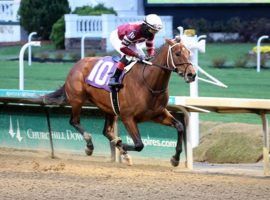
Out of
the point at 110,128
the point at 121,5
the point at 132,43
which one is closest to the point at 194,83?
the point at 110,128

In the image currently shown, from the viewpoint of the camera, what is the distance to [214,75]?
20.5m

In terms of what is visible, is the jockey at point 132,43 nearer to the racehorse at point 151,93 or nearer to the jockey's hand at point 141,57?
the jockey's hand at point 141,57

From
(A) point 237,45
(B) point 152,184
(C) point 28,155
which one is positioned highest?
(B) point 152,184

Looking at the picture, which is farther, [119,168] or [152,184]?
[119,168]

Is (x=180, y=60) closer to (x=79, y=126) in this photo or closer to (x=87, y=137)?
(x=87, y=137)

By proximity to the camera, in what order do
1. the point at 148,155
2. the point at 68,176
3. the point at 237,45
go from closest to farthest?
the point at 68,176
the point at 148,155
the point at 237,45

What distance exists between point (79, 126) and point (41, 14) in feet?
65.2

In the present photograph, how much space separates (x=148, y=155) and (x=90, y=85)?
1165mm

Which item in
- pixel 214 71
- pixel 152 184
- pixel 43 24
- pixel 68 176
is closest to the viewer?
pixel 152 184

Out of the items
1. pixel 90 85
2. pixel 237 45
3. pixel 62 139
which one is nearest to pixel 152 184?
pixel 90 85

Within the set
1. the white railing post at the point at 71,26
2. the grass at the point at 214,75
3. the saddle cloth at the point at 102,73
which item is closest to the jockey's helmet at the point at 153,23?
the saddle cloth at the point at 102,73

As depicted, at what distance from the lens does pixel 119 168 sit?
1132 centimetres

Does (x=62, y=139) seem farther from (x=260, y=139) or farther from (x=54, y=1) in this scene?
(x=54, y=1)

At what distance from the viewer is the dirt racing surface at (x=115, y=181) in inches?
340
